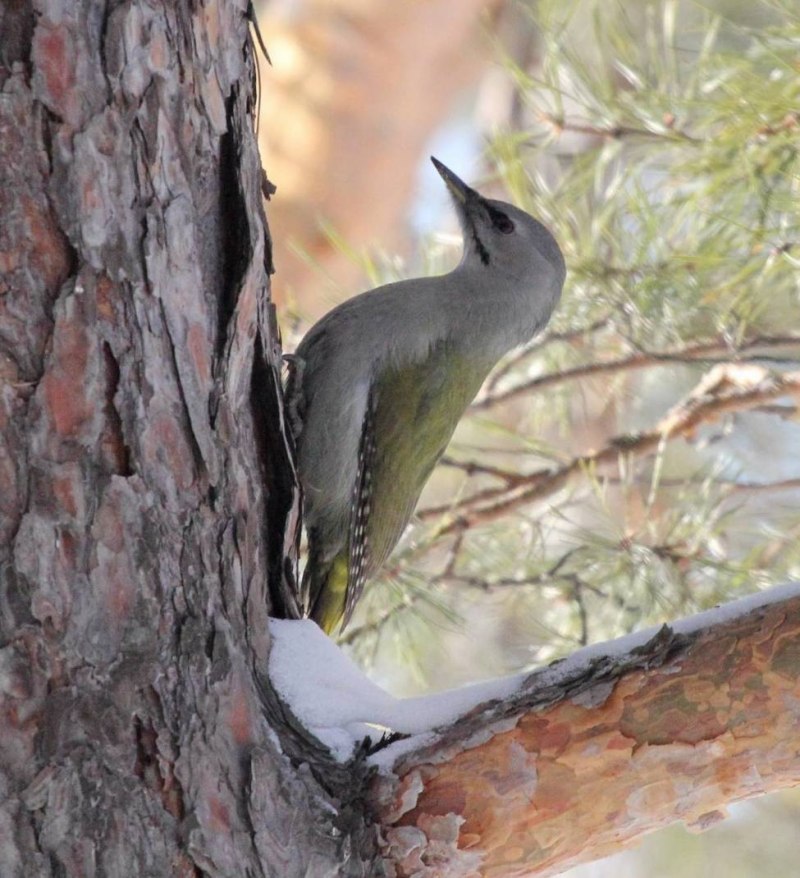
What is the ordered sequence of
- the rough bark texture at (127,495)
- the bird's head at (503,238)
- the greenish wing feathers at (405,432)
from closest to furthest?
the rough bark texture at (127,495)
the greenish wing feathers at (405,432)
the bird's head at (503,238)

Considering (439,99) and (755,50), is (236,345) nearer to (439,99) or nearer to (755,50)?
(755,50)

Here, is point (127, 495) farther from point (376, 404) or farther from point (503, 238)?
point (503, 238)

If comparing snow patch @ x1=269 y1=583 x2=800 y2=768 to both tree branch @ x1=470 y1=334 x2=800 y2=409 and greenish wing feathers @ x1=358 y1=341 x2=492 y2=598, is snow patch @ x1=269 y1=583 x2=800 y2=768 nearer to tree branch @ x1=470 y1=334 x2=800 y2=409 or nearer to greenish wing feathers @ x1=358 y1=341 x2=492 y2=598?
greenish wing feathers @ x1=358 y1=341 x2=492 y2=598

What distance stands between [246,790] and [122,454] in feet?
1.58

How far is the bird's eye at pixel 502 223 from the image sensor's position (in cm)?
334

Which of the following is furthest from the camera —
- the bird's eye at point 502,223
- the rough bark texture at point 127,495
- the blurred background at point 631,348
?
the bird's eye at point 502,223

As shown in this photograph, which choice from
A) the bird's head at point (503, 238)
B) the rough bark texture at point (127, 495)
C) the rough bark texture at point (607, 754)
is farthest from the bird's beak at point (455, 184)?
the rough bark texture at point (607, 754)

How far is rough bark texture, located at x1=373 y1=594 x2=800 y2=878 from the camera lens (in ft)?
5.29

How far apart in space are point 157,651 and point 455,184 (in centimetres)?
212

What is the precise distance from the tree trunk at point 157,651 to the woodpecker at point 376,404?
1.14 meters

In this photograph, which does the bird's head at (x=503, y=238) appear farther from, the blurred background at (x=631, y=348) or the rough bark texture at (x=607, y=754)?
the rough bark texture at (x=607, y=754)

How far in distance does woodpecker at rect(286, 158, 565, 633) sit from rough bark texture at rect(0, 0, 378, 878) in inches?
42.3

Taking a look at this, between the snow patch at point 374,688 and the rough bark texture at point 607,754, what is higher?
the snow patch at point 374,688

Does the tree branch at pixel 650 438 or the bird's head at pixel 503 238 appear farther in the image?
the bird's head at pixel 503 238
